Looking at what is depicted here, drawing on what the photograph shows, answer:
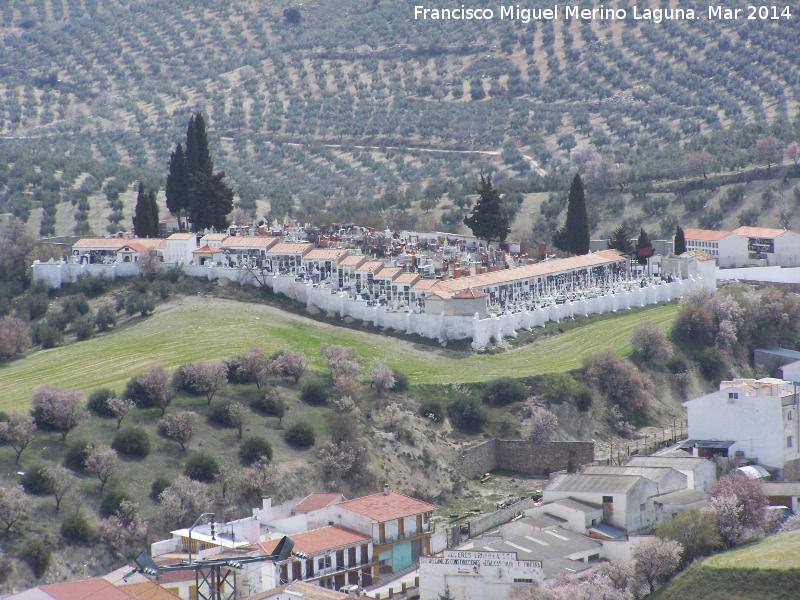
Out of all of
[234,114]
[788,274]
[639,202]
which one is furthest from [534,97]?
[788,274]

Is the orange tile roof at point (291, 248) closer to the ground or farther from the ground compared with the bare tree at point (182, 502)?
farther from the ground

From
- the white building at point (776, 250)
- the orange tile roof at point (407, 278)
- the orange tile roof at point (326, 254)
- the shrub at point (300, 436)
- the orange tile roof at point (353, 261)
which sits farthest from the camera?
the white building at point (776, 250)

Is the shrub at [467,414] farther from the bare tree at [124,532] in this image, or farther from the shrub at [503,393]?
the bare tree at [124,532]

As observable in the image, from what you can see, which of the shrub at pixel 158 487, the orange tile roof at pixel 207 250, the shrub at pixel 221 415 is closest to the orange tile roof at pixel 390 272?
the orange tile roof at pixel 207 250

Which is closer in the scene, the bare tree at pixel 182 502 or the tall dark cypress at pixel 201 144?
the bare tree at pixel 182 502

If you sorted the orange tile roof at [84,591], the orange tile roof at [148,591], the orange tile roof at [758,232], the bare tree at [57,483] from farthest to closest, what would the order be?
the orange tile roof at [758,232]
the bare tree at [57,483]
the orange tile roof at [148,591]
the orange tile roof at [84,591]

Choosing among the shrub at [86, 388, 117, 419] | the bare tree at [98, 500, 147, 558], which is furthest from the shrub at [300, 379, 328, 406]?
the bare tree at [98, 500, 147, 558]

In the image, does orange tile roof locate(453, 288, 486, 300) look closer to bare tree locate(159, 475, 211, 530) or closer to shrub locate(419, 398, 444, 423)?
shrub locate(419, 398, 444, 423)
